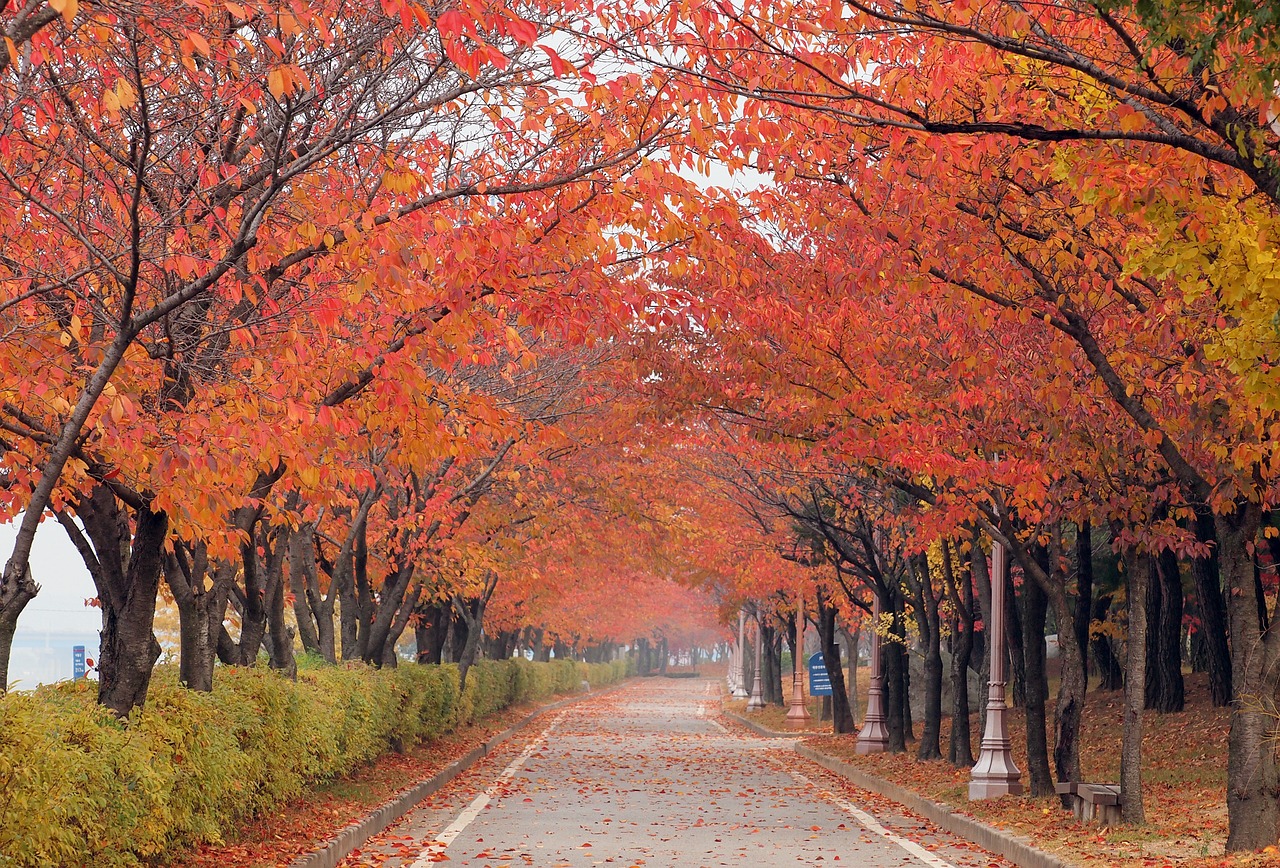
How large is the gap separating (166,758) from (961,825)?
8644 mm

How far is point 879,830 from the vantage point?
14742 mm

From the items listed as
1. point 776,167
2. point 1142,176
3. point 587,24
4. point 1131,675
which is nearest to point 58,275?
point 587,24

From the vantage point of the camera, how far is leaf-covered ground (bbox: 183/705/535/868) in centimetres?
1031

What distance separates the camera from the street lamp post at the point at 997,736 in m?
16.5

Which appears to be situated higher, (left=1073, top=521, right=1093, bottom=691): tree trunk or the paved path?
(left=1073, top=521, right=1093, bottom=691): tree trunk

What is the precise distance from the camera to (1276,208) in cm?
898

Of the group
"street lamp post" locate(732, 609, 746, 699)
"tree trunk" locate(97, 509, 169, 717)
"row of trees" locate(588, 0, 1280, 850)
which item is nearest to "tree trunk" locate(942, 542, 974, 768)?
"row of trees" locate(588, 0, 1280, 850)

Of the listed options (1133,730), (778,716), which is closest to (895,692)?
(1133,730)

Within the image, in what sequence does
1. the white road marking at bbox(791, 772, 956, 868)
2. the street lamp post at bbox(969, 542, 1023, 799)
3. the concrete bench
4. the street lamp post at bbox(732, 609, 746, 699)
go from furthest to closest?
the street lamp post at bbox(732, 609, 746, 699) < the street lamp post at bbox(969, 542, 1023, 799) < the concrete bench < the white road marking at bbox(791, 772, 956, 868)

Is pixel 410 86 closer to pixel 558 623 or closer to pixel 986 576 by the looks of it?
pixel 986 576

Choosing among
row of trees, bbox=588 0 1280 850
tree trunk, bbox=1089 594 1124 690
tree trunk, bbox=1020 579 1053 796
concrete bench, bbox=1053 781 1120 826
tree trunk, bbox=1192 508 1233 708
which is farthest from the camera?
tree trunk, bbox=1089 594 1124 690

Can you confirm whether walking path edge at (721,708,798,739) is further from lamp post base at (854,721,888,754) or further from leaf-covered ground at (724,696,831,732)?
lamp post base at (854,721,888,754)

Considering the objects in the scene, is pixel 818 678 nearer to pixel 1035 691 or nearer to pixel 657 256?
pixel 1035 691

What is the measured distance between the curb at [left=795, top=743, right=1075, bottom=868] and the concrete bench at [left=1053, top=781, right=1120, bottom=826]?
0.96 m
